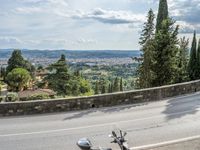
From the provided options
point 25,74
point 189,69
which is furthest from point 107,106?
point 25,74

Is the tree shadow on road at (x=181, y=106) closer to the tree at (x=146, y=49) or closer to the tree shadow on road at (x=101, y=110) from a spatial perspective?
the tree shadow on road at (x=101, y=110)

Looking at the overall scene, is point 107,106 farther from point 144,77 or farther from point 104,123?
point 144,77

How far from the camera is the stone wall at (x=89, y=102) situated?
1747 centimetres

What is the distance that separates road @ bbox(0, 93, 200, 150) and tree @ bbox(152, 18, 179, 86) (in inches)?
663

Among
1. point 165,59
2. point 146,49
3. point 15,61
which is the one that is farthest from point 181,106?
point 15,61

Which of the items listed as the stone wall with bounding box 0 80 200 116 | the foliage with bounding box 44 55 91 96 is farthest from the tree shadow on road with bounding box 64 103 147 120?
the foliage with bounding box 44 55 91 96

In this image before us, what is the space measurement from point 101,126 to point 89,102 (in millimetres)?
3817

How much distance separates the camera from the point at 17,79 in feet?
258

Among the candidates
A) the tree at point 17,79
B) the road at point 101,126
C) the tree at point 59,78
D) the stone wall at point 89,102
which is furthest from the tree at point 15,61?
the road at point 101,126

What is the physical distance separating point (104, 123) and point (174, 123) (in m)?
2.74

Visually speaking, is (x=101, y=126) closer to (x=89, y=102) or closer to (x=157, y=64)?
(x=89, y=102)

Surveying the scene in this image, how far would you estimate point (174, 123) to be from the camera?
15.7 metres

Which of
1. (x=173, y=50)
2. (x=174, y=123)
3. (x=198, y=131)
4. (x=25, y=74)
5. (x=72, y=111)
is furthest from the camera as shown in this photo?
(x=25, y=74)

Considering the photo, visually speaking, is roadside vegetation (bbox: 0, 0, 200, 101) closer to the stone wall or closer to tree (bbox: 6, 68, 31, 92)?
tree (bbox: 6, 68, 31, 92)
